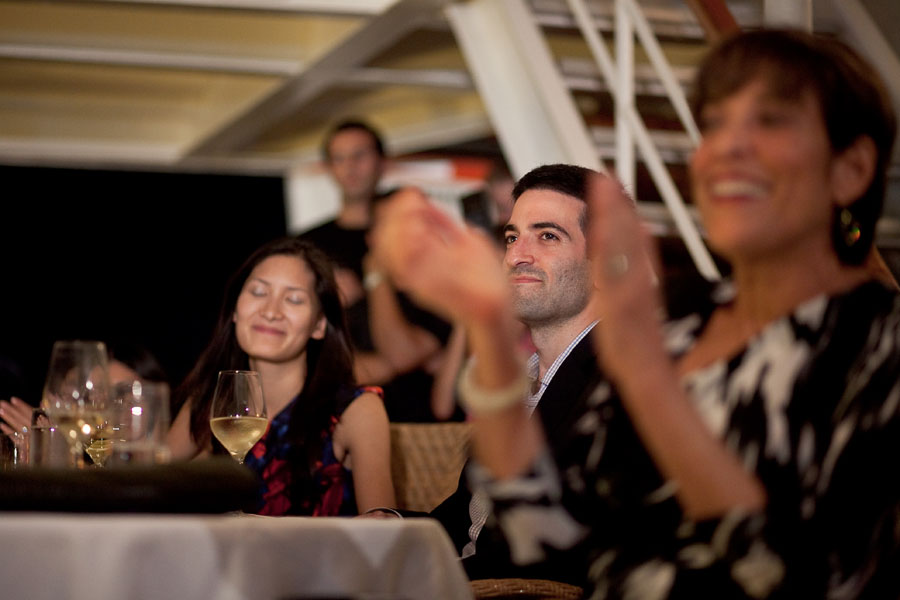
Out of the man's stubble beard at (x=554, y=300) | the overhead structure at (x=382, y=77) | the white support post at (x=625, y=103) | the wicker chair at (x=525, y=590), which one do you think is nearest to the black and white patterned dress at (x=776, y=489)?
the wicker chair at (x=525, y=590)

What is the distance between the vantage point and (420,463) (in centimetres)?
292

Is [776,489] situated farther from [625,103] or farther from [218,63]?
[218,63]

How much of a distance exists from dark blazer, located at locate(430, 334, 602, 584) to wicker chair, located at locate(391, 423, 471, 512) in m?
0.49

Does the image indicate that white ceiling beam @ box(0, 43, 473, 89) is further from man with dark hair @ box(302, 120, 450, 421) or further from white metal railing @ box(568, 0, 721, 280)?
white metal railing @ box(568, 0, 721, 280)

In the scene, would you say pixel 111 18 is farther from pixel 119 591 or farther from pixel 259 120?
pixel 119 591

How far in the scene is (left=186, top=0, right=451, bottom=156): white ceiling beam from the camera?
4.67 metres

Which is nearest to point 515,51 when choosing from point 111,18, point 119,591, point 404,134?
point 111,18

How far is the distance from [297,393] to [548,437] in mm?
1105

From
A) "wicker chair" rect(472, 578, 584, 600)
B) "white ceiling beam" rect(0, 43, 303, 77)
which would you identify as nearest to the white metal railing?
"wicker chair" rect(472, 578, 584, 600)

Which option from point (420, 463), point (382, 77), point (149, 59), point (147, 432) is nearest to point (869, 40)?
point (420, 463)

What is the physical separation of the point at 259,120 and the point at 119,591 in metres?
5.25

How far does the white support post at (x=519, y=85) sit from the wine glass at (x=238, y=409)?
1.75 meters

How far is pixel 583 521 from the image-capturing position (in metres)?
1.32

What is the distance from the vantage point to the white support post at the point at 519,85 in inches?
147
